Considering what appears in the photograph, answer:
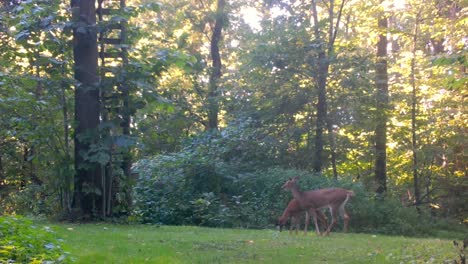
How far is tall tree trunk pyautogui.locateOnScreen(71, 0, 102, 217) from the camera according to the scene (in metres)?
13.5

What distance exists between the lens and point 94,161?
41.6 feet

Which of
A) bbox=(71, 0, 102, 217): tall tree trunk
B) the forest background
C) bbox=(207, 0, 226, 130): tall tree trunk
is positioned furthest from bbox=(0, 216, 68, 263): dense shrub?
bbox=(207, 0, 226, 130): tall tree trunk

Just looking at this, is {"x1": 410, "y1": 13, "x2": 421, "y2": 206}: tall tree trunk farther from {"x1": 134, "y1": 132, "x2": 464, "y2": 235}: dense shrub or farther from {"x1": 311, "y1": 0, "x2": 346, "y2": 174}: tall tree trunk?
{"x1": 311, "y1": 0, "x2": 346, "y2": 174}: tall tree trunk

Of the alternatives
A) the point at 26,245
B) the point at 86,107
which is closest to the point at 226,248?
the point at 26,245

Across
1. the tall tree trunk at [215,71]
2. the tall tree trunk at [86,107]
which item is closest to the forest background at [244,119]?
the tall tree trunk at [86,107]

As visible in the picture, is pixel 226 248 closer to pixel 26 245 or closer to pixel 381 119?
pixel 26 245

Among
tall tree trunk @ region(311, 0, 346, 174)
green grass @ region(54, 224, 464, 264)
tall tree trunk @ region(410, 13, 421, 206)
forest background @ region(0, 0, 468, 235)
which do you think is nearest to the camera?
green grass @ region(54, 224, 464, 264)

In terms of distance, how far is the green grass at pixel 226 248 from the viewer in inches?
330

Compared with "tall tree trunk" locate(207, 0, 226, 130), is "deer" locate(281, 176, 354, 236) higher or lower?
lower

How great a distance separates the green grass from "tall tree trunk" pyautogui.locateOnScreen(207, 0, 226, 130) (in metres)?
16.1

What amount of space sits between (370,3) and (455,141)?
20.6 feet

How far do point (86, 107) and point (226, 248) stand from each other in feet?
18.9

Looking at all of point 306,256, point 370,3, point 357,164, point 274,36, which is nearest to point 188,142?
point 274,36

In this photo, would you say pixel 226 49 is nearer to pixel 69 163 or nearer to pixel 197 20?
pixel 197 20
